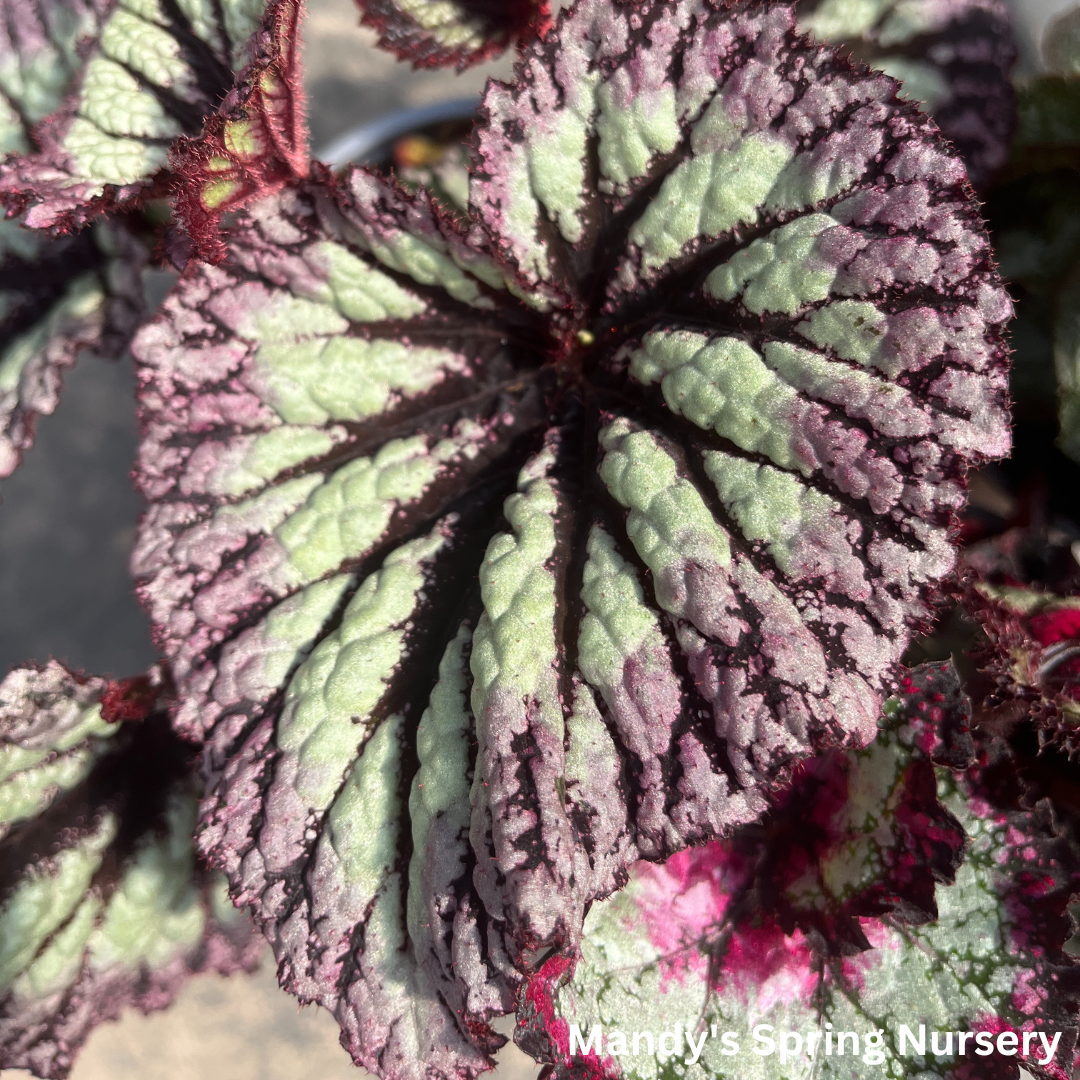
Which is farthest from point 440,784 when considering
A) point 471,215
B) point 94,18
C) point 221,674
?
point 94,18

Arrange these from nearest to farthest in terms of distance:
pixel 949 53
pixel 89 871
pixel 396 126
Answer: pixel 89 871
pixel 949 53
pixel 396 126

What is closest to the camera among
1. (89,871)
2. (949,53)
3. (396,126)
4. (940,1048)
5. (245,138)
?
(245,138)

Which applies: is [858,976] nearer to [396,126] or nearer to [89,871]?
[89,871]

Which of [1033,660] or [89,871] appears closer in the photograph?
[1033,660]

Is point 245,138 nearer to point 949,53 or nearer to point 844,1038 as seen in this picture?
point 949,53

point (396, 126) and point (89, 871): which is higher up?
point (396, 126)

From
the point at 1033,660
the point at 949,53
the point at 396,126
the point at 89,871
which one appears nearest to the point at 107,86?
the point at 396,126

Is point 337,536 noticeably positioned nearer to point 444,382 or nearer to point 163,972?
point 444,382

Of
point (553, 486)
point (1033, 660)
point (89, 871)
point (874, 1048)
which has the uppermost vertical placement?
point (553, 486)
